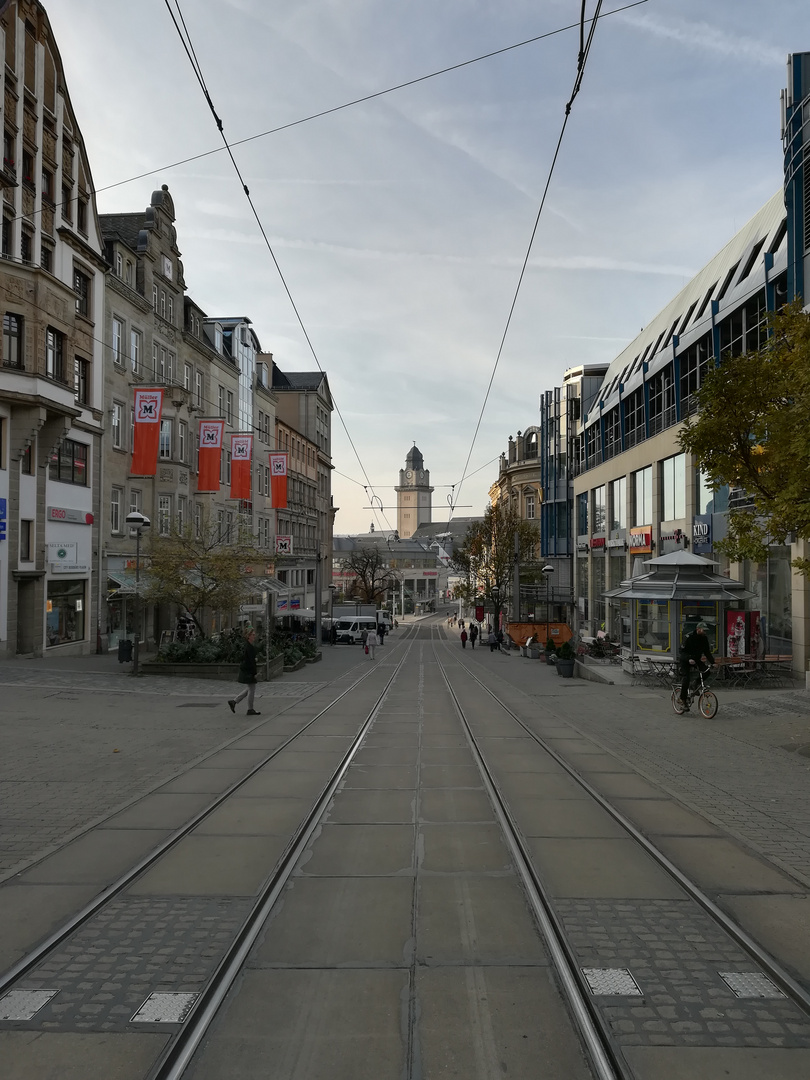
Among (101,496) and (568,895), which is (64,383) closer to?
(101,496)

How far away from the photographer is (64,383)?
29422 mm

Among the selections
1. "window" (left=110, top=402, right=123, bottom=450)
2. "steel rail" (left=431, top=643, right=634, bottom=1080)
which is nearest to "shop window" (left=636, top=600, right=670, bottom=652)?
"steel rail" (left=431, top=643, right=634, bottom=1080)

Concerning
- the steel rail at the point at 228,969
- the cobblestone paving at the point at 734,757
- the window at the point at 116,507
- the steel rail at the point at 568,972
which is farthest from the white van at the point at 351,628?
the steel rail at the point at 568,972

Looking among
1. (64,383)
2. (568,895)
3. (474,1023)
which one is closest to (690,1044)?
(474,1023)

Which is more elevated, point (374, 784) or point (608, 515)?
point (608, 515)

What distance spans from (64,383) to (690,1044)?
2970 cm

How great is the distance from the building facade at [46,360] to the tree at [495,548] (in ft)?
118

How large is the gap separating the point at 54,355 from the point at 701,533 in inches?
953

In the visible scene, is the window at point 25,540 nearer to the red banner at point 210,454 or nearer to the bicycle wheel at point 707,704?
the red banner at point 210,454

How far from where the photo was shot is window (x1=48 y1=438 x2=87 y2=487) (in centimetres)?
3025

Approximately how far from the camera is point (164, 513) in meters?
39.3

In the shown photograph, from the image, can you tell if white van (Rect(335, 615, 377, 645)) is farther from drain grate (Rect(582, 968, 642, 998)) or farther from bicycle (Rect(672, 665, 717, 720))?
drain grate (Rect(582, 968, 642, 998))

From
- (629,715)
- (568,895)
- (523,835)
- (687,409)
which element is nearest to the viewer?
(568,895)

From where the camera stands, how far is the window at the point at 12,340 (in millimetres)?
26734
